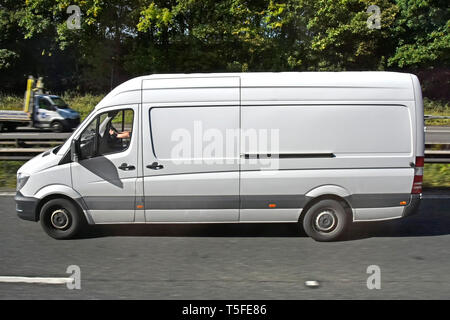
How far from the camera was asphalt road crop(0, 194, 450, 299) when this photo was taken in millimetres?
5453

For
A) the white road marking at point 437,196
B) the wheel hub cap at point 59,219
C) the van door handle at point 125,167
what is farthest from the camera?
the white road marking at point 437,196

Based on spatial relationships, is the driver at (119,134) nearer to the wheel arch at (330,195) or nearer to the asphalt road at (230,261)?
the asphalt road at (230,261)

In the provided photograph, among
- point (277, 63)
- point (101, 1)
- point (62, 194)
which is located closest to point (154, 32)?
point (101, 1)

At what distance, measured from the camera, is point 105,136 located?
738 cm

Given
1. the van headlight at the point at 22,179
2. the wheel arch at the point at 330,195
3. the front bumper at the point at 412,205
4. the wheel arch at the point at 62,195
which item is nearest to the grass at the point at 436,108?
the front bumper at the point at 412,205

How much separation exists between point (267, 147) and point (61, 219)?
9.50ft

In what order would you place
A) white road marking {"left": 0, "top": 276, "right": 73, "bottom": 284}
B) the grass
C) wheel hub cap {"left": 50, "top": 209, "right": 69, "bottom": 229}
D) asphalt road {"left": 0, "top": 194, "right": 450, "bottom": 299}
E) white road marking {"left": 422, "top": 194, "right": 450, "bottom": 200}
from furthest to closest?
the grass
white road marking {"left": 422, "top": 194, "right": 450, "bottom": 200}
wheel hub cap {"left": 50, "top": 209, "right": 69, "bottom": 229}
white road marking {"left": 0, "top": 276, "right": 73, "bottom": 284}
asphalt road {"left": 0, "top": 194, "right": 450, "bottom": 299}

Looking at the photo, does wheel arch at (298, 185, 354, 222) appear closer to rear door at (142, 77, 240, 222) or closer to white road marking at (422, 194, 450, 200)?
rear door at (142, 77, 240, 222)

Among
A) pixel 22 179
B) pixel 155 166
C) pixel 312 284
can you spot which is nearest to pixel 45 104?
pixel 22 179

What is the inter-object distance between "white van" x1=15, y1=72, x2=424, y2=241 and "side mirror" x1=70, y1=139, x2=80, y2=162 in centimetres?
1

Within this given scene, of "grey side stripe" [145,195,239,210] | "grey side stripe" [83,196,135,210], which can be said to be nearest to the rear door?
"grey side stripe" [145,195,239,210]

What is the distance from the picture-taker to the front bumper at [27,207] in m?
7.37

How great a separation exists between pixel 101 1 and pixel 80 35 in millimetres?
2586

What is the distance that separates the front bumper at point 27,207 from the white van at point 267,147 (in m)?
0.89
